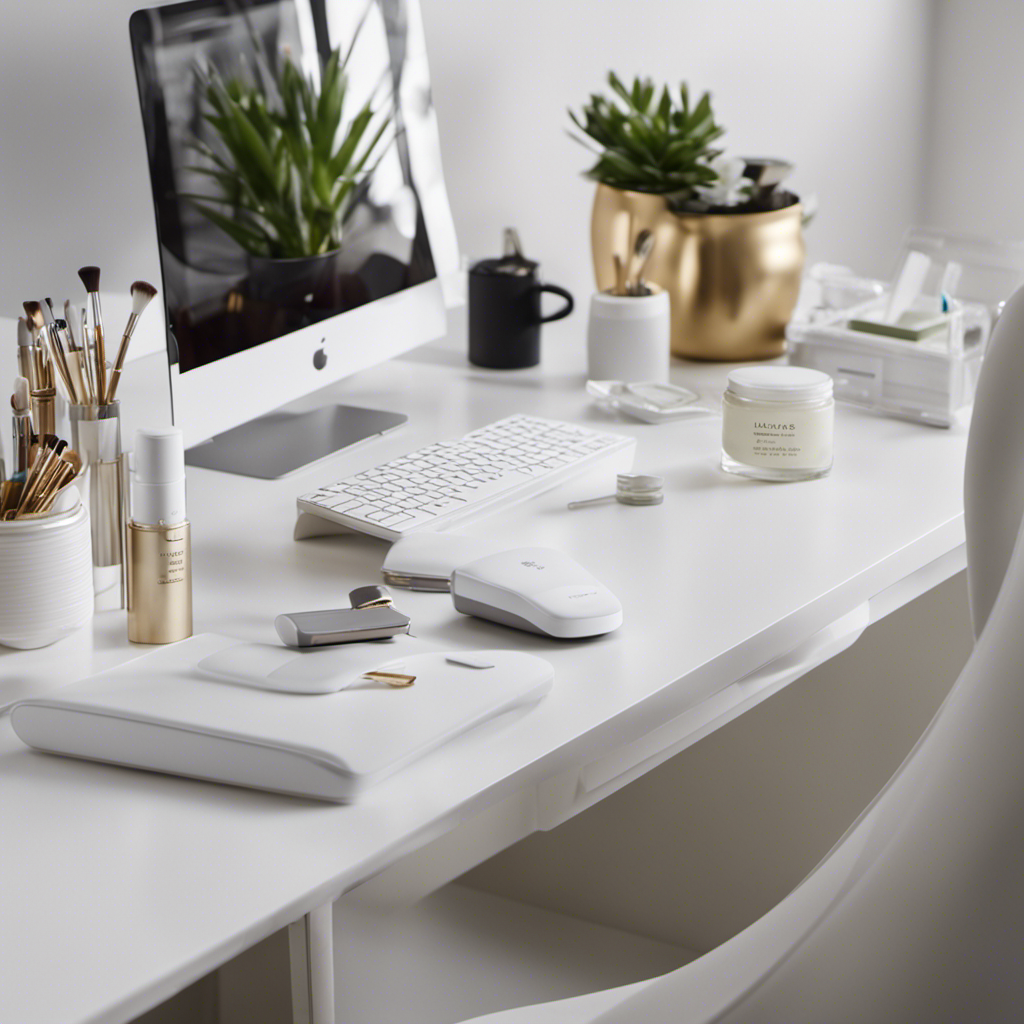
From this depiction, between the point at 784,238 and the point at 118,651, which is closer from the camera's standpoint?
the point at 118,651

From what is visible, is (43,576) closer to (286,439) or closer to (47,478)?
(47,478)

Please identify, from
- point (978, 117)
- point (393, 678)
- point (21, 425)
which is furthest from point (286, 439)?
point (978, 117)

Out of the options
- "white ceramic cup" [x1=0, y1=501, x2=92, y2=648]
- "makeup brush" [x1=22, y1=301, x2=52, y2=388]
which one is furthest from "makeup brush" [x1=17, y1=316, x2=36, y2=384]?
"white ceramic cup" [x1=0, y1=501, x2=92, y2=648]

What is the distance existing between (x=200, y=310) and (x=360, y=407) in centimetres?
31

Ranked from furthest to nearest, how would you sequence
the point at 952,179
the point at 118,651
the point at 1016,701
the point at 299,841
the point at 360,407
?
the point at 952,179 → the point at 360,407 → the point at 118,651 → the point at 299,841 → the point at 1016,701

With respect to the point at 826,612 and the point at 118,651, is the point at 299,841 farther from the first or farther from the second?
the point at 826,612

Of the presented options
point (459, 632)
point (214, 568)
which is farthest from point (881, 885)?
point (214, 568)

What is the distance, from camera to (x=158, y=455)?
0.88m

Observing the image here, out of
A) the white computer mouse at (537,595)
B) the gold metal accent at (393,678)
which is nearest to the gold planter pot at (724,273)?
the white computer mouse at (537,595)

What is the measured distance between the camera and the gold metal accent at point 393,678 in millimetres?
803

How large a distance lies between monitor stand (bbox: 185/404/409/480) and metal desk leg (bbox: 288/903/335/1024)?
607mm

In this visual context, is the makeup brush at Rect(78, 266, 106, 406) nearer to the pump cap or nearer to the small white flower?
the pump cap

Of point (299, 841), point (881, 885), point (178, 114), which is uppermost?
point (178, 114)

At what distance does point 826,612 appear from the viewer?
→ 1010 mm
